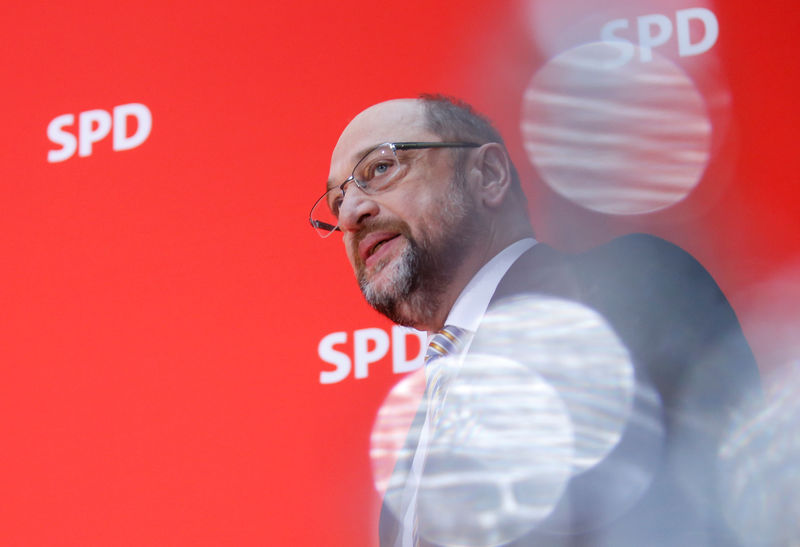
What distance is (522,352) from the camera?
3.58 ft

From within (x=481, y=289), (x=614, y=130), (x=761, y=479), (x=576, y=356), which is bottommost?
(x=761, y=479)

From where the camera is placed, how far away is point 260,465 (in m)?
1.39

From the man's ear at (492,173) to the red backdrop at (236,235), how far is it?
7 cm

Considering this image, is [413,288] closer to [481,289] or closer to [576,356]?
[481,289]

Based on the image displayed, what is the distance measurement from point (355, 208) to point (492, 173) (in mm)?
190

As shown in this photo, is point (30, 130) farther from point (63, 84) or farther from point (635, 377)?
point (635, 377)

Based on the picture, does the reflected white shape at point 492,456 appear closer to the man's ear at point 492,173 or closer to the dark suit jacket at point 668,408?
the dark suit jacket at point 668,408

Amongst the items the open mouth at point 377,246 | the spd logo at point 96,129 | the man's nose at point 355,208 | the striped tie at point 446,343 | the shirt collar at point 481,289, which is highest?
the spd logo at point 96,129

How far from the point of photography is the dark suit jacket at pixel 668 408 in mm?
917

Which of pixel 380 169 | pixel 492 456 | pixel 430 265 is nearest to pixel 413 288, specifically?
pixel 430 265

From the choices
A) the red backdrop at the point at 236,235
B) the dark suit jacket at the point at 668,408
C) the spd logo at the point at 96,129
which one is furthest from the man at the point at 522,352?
the spd logo at the point at 96,129

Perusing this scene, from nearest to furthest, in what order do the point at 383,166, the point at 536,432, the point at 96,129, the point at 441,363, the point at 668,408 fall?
the point at 668,408, the point at 536,432, the point at 441,363, the point at 383,166, the point at 96,129

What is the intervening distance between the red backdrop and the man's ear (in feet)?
0.23

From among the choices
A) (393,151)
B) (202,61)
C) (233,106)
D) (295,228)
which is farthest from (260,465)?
(202,61)
